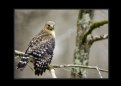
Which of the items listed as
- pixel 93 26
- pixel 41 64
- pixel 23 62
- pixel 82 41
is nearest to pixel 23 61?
pixel 23 62

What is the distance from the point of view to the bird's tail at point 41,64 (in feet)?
9.02

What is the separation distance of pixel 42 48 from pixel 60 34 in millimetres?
211

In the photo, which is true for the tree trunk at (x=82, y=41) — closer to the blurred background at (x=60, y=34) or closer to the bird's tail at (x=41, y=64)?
the blurred background at (x=60, y=34)

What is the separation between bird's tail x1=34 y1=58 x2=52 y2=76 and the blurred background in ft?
0.14

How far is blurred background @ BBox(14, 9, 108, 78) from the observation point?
2740mm

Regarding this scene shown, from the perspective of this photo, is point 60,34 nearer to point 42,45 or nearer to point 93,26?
point 42,45

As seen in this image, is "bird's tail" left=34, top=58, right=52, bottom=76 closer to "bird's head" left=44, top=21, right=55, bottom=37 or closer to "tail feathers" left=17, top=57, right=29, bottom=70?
"tail feathers" left=17, top=57, right=29, bottom=70

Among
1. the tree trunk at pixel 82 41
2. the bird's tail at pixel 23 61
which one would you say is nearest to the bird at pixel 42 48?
the bird's tail at pixel 23 61

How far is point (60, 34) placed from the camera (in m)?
2.77

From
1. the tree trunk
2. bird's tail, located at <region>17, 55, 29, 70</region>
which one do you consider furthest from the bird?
the tree trunk
